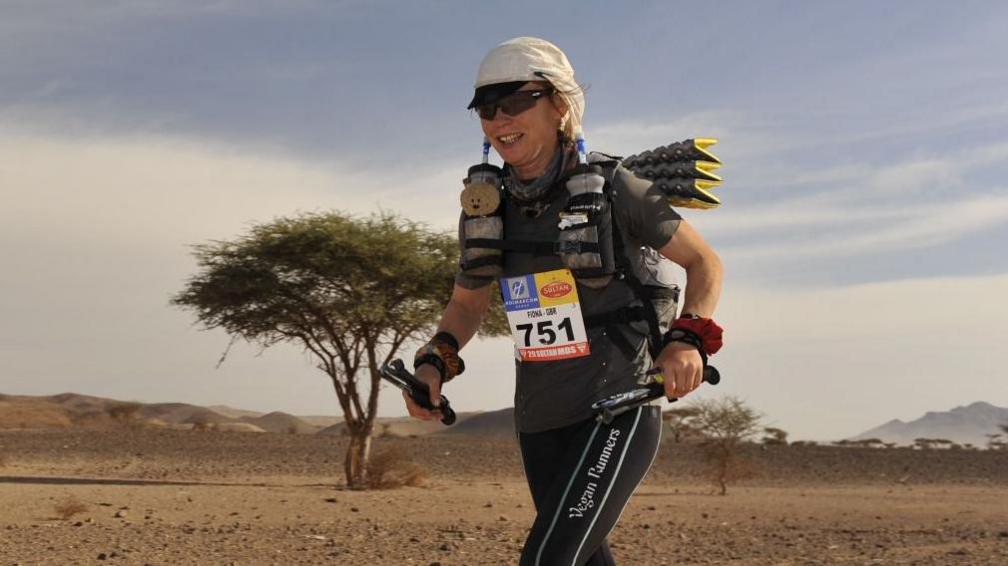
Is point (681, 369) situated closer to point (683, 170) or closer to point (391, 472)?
point (683, 170)

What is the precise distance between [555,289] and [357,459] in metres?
18.1

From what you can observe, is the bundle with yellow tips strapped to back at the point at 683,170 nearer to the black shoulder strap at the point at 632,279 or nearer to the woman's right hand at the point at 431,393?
the black shoulder strap at the point at 632,279

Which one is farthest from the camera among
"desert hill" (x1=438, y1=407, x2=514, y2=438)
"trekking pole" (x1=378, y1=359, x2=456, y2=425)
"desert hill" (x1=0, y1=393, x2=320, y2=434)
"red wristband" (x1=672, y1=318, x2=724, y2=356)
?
"desert hill" (x1=438, y1=407, x2=514, y2=438)

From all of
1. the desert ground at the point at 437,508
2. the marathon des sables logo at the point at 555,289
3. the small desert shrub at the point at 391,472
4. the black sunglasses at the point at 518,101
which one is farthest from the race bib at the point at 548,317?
the small desert shrub at the point at 391,472

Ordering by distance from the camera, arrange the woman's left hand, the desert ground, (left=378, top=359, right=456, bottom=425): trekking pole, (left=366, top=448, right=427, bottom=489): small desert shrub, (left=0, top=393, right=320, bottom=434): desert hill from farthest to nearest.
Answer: (left=0, top=393, right=320, bottom=434): desert hill
(left=366, top=448, right=427, bottom=489): small desert shrub
the desert ground
(left=378, top=359, right=456, bottom=425): trekking pole
the woman's left hand

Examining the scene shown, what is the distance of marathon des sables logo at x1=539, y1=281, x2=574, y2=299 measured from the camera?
12.9 feet

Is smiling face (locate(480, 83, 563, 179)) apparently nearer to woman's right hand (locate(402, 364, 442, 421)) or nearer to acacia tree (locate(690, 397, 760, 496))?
woman's right hand (locate(402, 364, 442, 421))

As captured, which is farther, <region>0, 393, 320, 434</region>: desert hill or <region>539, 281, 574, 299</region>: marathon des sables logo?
<region>0, 393, 320, 434</region>: desert hill

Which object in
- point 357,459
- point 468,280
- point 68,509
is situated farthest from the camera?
point 357,459

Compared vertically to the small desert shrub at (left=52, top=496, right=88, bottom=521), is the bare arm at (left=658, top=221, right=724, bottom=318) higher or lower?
higher

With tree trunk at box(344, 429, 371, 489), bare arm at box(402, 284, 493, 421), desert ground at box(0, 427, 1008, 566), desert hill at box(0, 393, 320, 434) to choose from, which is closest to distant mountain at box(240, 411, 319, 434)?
desert hill at box(0, 393, 320, 434)

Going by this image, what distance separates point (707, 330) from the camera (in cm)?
370

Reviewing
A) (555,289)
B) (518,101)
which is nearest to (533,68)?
(518,101)

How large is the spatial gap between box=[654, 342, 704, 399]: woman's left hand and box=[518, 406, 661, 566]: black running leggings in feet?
0.78
